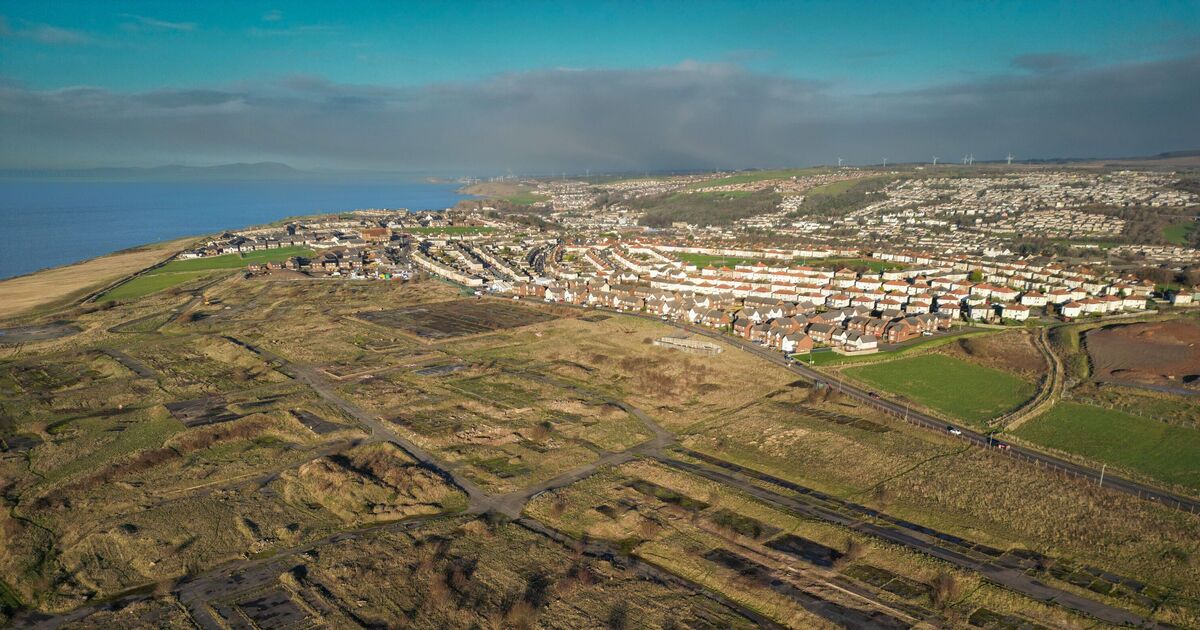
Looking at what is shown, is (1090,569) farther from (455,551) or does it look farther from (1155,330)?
(1155,330)

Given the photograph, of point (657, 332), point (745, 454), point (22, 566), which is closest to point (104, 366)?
point (22, 566)

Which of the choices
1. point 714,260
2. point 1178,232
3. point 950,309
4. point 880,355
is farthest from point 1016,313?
point 1178,232

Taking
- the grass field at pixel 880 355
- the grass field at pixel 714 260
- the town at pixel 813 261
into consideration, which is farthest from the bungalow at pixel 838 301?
the grass field at pixel 714 260

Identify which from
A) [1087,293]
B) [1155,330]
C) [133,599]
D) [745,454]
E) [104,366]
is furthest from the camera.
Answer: [1087,293]

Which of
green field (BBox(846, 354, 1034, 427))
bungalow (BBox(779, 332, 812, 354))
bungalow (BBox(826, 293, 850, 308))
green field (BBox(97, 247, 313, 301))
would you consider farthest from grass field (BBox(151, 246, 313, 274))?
green field (BBox(846, 354, 1034, 427))

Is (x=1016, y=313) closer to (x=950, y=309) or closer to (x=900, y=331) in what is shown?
(x=950, y=309)

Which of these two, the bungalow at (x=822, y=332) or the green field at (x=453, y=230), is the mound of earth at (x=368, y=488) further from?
the green field at (x=453, y=230)
